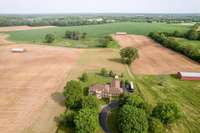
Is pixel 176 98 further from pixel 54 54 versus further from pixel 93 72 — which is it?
pixel 54 54

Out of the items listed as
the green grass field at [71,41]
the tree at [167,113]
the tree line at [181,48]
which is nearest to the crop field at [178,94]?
the tree at [167,113]

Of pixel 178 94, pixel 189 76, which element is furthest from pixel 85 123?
pixel 189 76

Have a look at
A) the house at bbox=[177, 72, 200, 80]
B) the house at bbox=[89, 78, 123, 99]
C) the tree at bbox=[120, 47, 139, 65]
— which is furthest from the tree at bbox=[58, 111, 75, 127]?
the tree at bbox=[120, 47, 139, 65]

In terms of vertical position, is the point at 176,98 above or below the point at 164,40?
below

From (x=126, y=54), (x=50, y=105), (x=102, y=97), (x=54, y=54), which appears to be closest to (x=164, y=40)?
(x=126, y=54)

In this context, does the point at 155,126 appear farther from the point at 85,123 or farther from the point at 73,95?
the point at 73,95

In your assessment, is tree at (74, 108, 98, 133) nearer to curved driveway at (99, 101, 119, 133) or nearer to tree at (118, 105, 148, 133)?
curved driveway at (99, 101, 119, 133)
